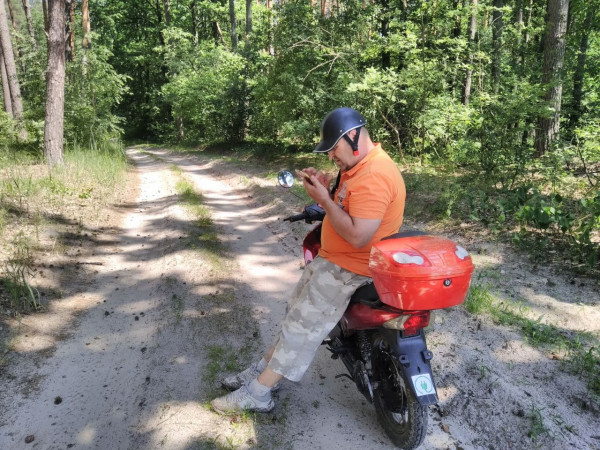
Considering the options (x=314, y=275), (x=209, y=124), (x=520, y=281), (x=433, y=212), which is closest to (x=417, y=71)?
(x=433, y=212)

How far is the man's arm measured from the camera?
2277 mm

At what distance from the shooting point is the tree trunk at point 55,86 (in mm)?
9751

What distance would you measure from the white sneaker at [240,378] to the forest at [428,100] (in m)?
3.78

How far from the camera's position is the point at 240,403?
2.95m

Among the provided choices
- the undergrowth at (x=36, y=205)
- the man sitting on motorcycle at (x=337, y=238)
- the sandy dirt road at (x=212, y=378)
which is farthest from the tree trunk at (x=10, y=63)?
the man sitting on motorcycle at (x=337, y=238)

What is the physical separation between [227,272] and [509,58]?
11.6 m

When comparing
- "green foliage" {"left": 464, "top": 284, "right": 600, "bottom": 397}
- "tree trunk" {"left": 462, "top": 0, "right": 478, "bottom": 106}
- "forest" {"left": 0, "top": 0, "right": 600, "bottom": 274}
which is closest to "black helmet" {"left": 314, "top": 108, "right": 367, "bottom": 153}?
"green foliage" {"left": 464, "top": 284, "right": 600, "bottom": 397}

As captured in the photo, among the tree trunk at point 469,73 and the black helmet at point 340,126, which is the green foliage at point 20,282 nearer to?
the black helmet at point 340,126

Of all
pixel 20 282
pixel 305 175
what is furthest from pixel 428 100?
pixel 20 282

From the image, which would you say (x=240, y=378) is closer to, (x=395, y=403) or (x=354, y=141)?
(x=395, y=403)

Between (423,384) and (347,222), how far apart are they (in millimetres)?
1000

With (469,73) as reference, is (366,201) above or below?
below

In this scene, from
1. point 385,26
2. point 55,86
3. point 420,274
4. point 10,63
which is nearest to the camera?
point 420,274

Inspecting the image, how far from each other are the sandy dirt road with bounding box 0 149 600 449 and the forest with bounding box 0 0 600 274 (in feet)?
4.80
